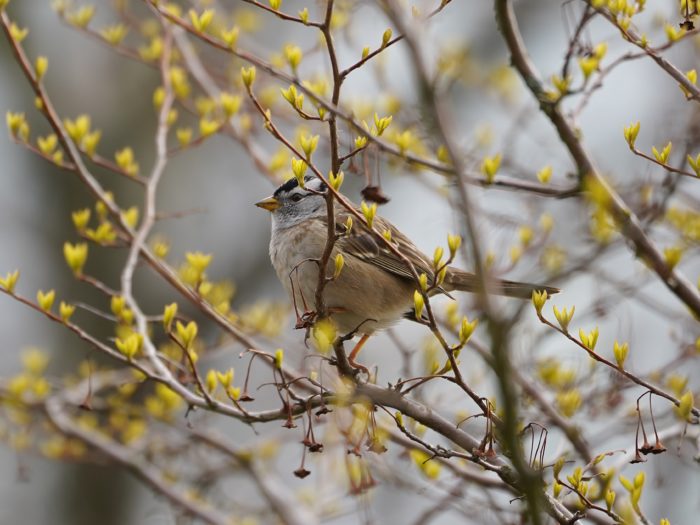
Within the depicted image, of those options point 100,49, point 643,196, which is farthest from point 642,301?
point 100,49

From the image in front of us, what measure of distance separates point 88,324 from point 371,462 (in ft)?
17.8

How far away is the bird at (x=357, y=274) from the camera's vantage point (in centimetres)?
450

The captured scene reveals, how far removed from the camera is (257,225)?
1112 centimetres

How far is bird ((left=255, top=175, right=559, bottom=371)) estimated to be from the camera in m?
4.50

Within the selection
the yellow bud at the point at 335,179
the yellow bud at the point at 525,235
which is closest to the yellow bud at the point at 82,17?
the yellow bud at the point at 525,235

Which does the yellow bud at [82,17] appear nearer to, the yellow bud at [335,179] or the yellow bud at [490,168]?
the yellow bud at [490,168]

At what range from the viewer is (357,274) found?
15.1 feet

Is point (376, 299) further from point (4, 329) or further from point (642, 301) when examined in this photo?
point (4, 329)

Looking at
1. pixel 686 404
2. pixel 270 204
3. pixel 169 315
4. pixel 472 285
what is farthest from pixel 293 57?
pixel 686 404

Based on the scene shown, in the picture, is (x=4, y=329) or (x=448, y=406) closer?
(x=448, y=406)

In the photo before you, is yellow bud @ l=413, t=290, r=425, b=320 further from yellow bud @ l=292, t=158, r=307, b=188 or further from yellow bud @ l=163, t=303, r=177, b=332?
yellow bud @ l=163, t=303, r=177, b=332

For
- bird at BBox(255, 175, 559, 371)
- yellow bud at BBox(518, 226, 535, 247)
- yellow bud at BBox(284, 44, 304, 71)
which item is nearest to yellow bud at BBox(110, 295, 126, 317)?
bird at BBox(255, 175, 559, 371)

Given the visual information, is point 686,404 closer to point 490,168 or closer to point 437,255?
point 437,255

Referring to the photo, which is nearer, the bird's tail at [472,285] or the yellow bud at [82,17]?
the bird's tail at [472,285]
